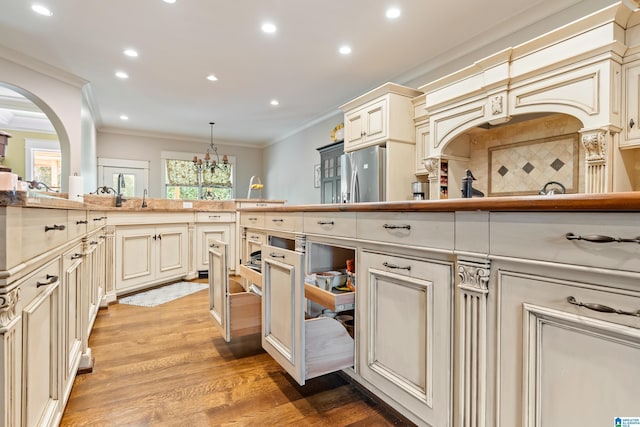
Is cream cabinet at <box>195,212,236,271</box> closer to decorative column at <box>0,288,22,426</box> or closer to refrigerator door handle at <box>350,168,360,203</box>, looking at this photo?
refrigerator door handle at <box>350,168,360,203</box>

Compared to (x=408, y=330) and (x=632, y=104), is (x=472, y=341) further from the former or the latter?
(x=632, y=104)

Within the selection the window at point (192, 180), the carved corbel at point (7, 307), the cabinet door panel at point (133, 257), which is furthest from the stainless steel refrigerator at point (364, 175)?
the window at point (192, 180)

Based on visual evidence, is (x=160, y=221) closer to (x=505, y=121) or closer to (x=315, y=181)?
(x=315, y=181)

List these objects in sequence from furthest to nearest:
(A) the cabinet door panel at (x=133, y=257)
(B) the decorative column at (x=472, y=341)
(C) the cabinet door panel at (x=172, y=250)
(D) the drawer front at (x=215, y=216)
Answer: (D) the drawer front at (x=215, y=216), (C) the cabinet door panel at (x=172, y=250), (A) the cabinet door panel at (x=133, y=257), (B) the decorative column at (x=472, y=341)

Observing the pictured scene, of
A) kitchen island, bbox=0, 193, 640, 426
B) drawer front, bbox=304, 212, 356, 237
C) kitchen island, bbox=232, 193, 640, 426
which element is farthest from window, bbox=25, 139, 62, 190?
kitchen island, bbox=232, 193, 640, 426

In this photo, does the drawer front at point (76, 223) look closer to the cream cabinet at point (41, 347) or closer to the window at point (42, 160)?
the cream cabinet at point (41, 347)

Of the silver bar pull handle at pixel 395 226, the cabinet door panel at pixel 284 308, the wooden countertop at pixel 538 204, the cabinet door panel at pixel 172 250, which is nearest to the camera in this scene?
the wooden countertop at pixel 538 204

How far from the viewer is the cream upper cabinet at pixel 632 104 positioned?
70.2 inches

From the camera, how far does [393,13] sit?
8.52ft

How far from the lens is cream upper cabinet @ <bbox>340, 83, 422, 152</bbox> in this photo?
10.6ft

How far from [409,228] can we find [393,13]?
2.27m

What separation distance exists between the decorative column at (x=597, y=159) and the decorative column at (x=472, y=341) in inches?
62.8

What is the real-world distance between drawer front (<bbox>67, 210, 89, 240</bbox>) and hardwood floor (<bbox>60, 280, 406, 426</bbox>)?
739 millimetres

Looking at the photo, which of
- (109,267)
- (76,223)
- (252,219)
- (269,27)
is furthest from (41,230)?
(269,27)
